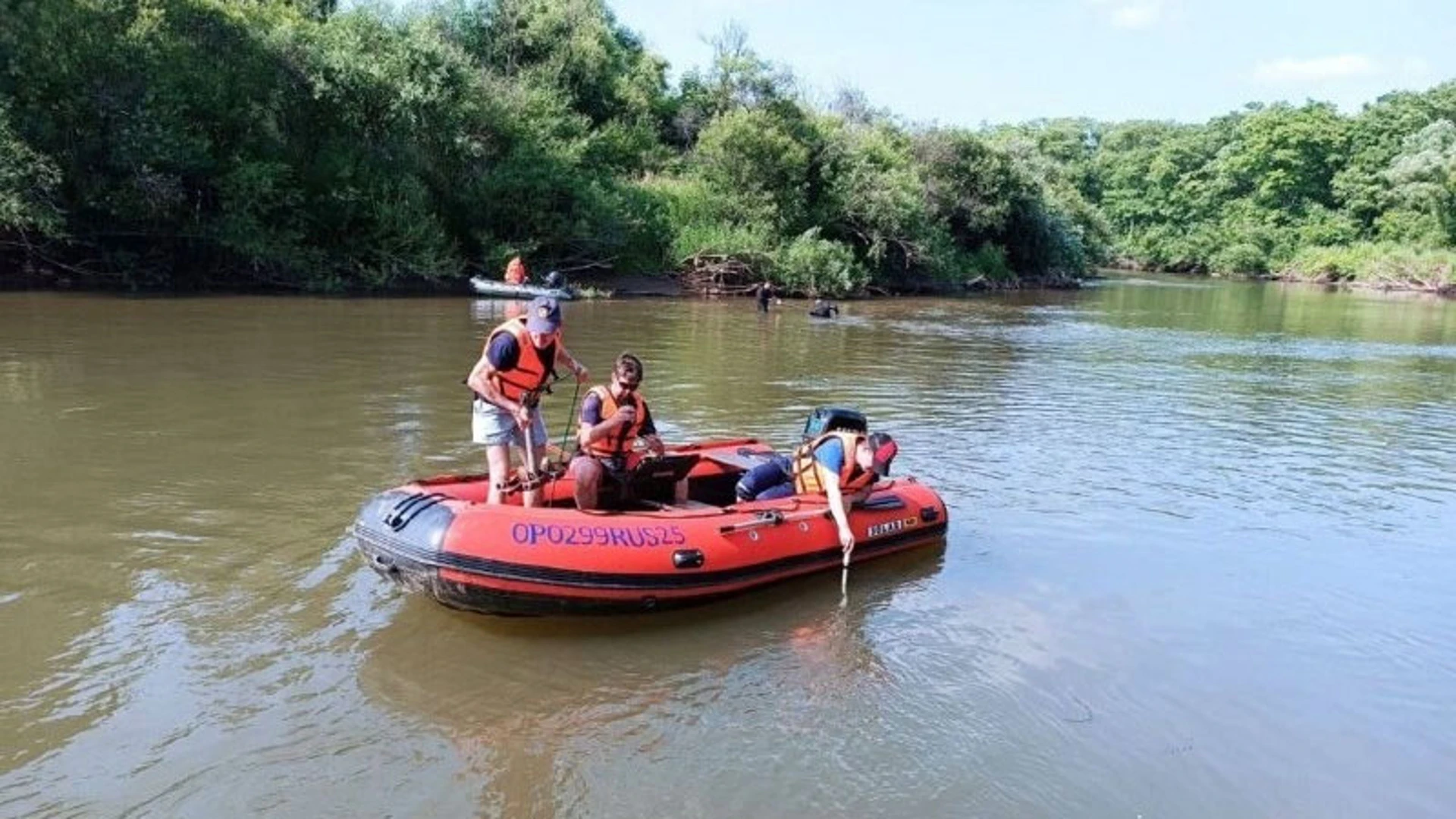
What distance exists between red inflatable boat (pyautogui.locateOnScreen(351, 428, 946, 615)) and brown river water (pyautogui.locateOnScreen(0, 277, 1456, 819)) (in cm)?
20

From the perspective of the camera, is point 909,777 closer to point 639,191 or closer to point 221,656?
point 221,656

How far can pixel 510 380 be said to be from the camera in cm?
643

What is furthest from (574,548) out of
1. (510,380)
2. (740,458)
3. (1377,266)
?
(1377,266)

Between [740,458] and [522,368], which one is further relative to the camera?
[740,458]

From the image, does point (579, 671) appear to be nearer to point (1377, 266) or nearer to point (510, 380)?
point (510, 380)

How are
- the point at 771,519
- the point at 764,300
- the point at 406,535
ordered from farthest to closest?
the point at 764,300 < the point at 771,519 < the point at 406,535

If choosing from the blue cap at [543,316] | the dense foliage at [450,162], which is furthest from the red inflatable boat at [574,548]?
the dense foliage at [450,162]

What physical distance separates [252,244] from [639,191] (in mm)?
11369

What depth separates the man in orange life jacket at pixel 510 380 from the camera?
20.8 ft

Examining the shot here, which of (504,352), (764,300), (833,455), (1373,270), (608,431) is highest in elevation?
(1373,270)

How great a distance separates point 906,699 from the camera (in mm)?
5547

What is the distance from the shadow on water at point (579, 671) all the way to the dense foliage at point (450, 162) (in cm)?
1887

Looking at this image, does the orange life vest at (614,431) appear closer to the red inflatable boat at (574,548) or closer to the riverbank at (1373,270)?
the red inflatable boat at (574,548)

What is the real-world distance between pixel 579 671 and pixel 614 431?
1649 mm
